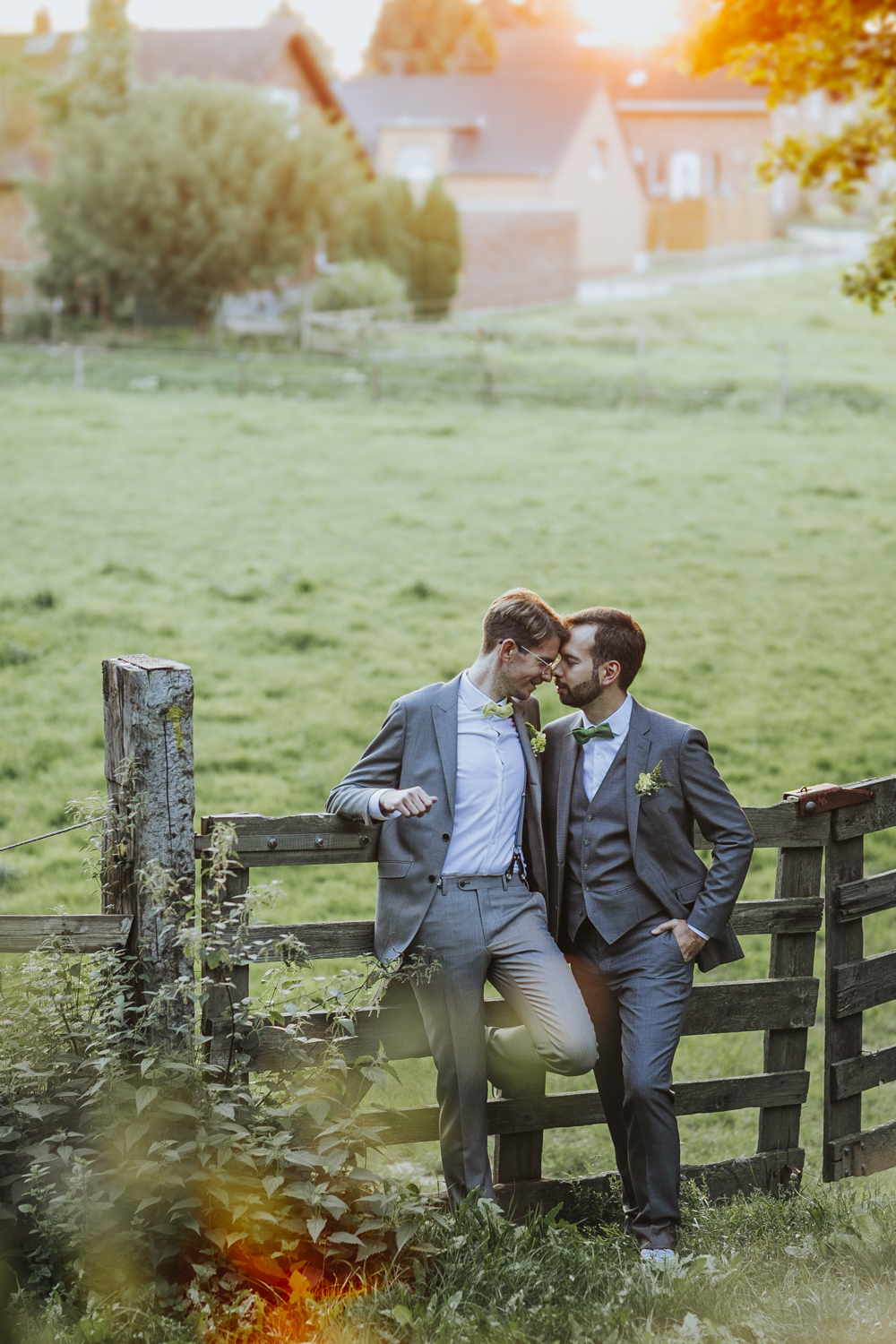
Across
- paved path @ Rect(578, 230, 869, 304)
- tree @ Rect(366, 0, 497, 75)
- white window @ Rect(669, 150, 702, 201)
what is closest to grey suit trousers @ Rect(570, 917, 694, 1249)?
paved path @ Rect(578, 230, 869, 304)

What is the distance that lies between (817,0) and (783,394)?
14346mm

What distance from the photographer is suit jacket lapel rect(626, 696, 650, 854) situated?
445 cm

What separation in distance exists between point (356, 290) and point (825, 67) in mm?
24371

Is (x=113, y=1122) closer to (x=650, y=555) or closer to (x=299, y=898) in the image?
(x=299, y=898)

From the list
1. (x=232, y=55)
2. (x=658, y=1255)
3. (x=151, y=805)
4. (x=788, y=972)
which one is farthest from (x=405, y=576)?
(x=232, y=55)

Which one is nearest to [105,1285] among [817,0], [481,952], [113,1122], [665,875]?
[113,1122]

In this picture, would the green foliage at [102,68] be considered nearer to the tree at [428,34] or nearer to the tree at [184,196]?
the tree at [184,196]

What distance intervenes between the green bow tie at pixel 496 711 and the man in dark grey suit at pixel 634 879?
0.74 feet

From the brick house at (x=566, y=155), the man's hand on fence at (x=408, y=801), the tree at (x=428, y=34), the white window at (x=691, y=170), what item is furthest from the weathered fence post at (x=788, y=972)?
the tree at (x=428, y=34)

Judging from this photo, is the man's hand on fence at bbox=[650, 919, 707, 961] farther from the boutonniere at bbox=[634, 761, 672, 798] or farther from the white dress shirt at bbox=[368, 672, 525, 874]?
the white dress shirt at bbox=[368, 672, 525, 874]

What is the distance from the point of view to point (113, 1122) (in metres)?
3.77

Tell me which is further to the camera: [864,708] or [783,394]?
[783,394]

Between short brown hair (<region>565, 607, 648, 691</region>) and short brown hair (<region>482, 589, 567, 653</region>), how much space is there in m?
0.11

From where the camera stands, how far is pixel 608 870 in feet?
14.7
